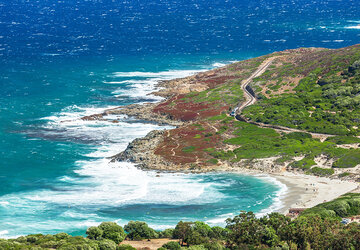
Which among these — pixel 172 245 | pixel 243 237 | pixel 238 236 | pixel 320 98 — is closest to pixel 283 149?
pixel 320 98

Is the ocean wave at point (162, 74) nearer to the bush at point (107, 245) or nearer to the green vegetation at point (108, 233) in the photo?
the green vegetation at point (108, 233)

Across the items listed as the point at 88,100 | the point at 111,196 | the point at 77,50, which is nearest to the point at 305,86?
the point at 88,100

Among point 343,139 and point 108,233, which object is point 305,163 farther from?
point 108,233

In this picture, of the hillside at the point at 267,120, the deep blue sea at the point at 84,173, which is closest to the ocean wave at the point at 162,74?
the deep blue sea at the point at 84,173

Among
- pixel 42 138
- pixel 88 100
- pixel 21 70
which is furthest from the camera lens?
pixel 21 70

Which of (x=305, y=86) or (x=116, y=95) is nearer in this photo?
(x=305, y=86)

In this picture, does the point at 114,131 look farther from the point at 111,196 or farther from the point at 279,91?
the point at 279,91

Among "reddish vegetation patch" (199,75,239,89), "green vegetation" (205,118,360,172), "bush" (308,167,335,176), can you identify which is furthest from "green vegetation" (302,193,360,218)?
"reddish vegetation patch" (199,75,239,89)
